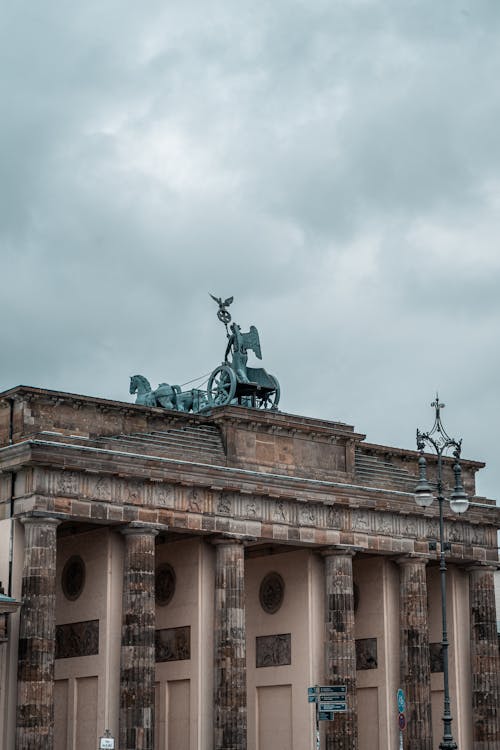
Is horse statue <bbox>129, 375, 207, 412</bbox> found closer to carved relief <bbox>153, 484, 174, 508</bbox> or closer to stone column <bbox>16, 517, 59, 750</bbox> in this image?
carved relief <bbox>153, 484, 174, 508</bbox>

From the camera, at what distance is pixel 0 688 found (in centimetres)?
3962

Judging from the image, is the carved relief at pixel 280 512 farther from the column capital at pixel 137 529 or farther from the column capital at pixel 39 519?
the column capital at pixel 39 519

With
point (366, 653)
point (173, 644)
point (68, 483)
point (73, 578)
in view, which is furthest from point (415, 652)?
point (68, 483)

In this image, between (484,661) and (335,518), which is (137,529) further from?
(484,661)

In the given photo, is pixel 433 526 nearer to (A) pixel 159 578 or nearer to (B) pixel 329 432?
(B) pixel 329 432

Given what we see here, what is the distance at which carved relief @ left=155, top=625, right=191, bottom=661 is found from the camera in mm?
45625

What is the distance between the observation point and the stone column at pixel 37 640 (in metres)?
39.0

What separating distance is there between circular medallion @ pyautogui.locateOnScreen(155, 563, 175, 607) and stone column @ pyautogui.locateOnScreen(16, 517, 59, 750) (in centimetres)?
733

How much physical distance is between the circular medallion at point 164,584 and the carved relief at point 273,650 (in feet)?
16.5

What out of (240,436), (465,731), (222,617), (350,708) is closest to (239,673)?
(222,617)

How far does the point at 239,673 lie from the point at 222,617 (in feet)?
6.49

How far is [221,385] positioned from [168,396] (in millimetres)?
2711

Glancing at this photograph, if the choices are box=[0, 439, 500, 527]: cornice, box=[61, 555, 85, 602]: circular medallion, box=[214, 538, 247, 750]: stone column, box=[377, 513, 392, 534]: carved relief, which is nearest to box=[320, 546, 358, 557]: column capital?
box=[0, 439, 500, 527]: cornice

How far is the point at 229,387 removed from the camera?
161 feet
